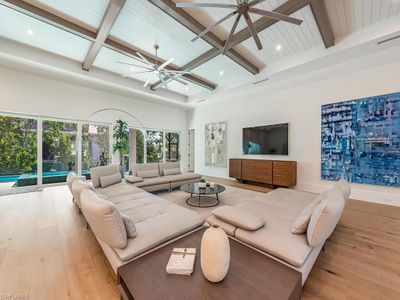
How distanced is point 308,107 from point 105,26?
5282mm

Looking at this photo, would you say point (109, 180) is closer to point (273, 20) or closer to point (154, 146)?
point (154, 146)

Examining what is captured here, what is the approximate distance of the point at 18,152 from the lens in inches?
192

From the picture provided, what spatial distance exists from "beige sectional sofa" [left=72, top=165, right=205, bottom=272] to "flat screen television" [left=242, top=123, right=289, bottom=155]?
13.7 ft

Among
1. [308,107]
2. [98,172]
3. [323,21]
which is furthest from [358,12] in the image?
[98,172]

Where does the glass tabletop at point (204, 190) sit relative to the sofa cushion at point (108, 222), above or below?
below

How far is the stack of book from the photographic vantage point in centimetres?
113

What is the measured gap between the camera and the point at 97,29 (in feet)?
11.4

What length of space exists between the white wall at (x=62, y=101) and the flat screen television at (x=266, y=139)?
4146mm

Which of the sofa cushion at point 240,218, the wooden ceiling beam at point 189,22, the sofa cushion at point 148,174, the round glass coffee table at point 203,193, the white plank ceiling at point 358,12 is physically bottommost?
the round glass coffee table at point 203,193

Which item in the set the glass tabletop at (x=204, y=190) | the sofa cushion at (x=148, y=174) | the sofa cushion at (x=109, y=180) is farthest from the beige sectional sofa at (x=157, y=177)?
the glass tabletop at (x=204, y=190)

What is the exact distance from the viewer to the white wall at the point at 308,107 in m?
3.84

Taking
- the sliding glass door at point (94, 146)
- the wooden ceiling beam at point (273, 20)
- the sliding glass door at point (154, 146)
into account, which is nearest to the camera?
the wooden ceiling beam at point (273, 20)

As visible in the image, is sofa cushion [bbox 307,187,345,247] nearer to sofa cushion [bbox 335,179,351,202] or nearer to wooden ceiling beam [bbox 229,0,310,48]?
sofa cushion [bbox 335,179,351,202]

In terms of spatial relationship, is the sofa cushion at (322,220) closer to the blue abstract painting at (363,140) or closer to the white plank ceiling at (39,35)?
the blue abstract painting at (363,140)
